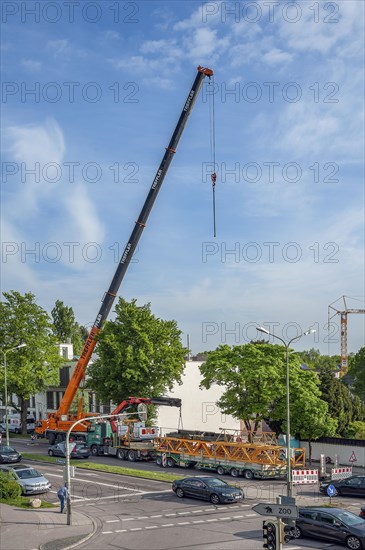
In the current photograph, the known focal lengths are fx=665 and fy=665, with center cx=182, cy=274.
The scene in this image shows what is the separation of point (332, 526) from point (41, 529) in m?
12.9

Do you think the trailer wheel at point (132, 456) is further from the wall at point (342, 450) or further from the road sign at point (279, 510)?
the road sign at point (279, 510)

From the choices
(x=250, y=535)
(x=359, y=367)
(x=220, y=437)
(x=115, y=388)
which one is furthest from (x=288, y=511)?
(x=359, y=367)

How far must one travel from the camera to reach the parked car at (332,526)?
26922mm

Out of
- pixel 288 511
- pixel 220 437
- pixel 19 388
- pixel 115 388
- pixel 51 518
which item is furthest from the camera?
pixel 19 388

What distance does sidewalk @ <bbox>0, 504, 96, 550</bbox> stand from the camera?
2720 cm

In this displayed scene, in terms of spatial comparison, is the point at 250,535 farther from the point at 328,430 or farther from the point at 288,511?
the point at 328,430

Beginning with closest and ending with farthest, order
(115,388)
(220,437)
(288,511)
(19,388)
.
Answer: (288,511) < (220,437) < (115,388) < (19,388)

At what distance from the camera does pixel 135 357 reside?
60969mm

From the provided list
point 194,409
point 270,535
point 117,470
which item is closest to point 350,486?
point 117,470

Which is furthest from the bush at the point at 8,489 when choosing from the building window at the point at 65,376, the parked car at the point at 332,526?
the building window at the point at 65,376

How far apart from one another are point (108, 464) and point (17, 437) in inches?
996

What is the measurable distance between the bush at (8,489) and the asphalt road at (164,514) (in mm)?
2036

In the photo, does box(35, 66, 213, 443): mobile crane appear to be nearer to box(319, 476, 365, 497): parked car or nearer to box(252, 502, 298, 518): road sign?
box(319, 476, 365, 497): parked car

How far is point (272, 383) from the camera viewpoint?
2088 inches
